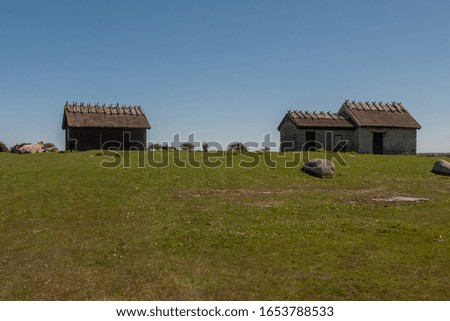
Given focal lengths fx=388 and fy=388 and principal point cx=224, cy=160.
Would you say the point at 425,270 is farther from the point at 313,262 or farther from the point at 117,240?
the point at 117,240

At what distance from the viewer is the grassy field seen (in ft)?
43.7

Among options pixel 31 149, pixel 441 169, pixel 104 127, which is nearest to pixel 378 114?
pixel 441 169

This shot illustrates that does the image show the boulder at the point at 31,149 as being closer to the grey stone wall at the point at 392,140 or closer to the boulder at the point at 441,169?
the grey stone wall at the point at 392,140

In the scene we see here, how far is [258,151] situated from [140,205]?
94.6 ft

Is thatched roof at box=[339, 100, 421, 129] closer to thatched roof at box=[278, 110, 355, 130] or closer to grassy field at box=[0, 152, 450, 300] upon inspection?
thatched roof at box=[278, 110, 355, 130]

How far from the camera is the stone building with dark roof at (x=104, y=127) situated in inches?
2269

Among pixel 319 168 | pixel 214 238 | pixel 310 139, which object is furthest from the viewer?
pixel 310 139

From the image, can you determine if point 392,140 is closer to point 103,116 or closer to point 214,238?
point 103,116

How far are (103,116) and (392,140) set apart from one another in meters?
46.4

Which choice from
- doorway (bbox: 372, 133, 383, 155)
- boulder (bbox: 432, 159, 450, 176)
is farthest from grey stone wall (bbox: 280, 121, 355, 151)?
boulder (bbox: 432, 159, 450, 176)

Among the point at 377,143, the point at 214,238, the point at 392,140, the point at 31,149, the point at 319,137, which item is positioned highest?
the point at 319,137

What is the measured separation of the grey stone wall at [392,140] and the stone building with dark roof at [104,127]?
111 ft

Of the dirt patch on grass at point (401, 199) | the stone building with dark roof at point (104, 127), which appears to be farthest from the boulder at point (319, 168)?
the stone building with dark roof at point (104, 127)

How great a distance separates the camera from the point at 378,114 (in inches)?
2549
